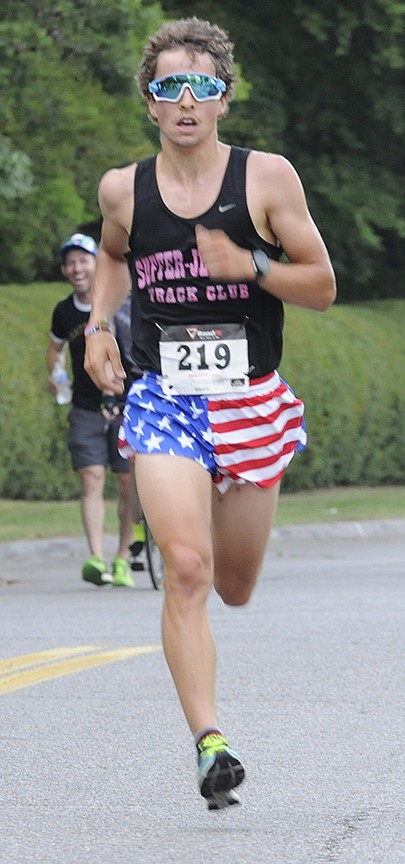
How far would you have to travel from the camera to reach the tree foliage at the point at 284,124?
69.3 ft

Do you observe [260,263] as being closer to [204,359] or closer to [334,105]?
[204,359]

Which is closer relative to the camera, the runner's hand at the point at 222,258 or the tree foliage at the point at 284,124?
the runner's hand at the point at 222,258

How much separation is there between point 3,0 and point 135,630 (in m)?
9.81

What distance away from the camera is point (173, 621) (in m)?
5.24

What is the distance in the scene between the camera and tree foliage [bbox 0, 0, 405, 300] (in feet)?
69.3

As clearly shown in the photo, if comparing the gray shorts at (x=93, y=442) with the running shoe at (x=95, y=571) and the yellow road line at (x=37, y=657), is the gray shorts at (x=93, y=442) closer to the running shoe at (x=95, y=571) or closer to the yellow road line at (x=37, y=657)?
the running shoe at (x=95, y=571)

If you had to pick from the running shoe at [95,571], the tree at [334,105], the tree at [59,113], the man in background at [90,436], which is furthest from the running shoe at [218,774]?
the tree at [334,105]

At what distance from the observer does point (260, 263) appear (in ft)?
17.1

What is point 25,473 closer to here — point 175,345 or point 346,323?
point 346,323

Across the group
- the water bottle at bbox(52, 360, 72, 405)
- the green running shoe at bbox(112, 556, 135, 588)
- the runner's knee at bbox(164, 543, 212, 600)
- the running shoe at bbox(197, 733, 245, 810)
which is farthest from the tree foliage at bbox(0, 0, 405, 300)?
the running shoe at bbox(197, 733, 245, 810)

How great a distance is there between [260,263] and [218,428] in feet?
1.64

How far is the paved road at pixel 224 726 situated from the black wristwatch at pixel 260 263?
4.72 ft

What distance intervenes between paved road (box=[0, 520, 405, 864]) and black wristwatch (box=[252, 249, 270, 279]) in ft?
4.72

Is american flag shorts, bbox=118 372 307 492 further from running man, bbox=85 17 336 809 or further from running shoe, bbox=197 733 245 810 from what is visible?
running shoe, bbox=197 733 245 810
